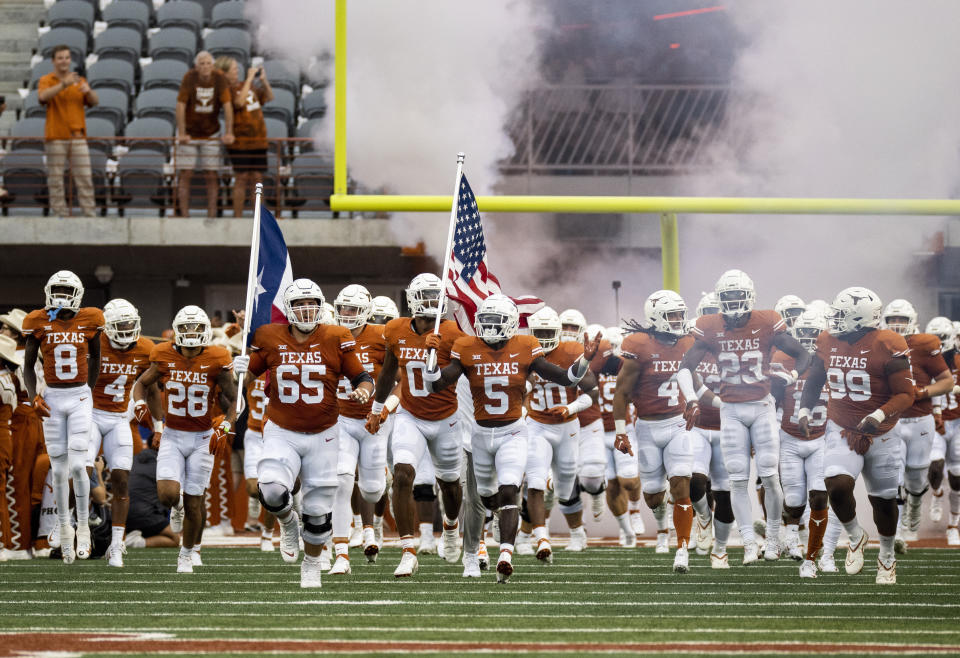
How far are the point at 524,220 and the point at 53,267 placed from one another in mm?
5629

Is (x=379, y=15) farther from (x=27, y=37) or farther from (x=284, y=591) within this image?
(x=27, y=37)

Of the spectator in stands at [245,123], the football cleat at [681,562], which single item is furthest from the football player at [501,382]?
the spectator in stands at [245,123]

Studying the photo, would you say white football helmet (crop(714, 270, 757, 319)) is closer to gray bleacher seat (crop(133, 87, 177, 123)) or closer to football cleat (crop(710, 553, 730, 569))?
football cleat (crop(710, 553, 730, 569))

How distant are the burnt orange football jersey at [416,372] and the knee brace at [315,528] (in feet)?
4.66

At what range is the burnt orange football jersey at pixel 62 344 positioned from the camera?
9594 millimetres

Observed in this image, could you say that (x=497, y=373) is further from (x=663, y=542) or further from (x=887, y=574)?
(x=663, y=542)

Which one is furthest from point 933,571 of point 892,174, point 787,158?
point 787,158

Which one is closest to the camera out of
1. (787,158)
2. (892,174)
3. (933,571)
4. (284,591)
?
(284,591)

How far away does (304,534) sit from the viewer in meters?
7.69

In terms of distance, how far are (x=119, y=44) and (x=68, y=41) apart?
2.61ft

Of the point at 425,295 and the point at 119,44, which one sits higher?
the point at 119,44

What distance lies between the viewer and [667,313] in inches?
378

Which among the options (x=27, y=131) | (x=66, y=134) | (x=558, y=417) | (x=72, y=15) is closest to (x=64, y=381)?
(x=558, y=417)

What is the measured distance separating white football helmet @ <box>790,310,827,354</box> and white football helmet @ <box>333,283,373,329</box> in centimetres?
293
